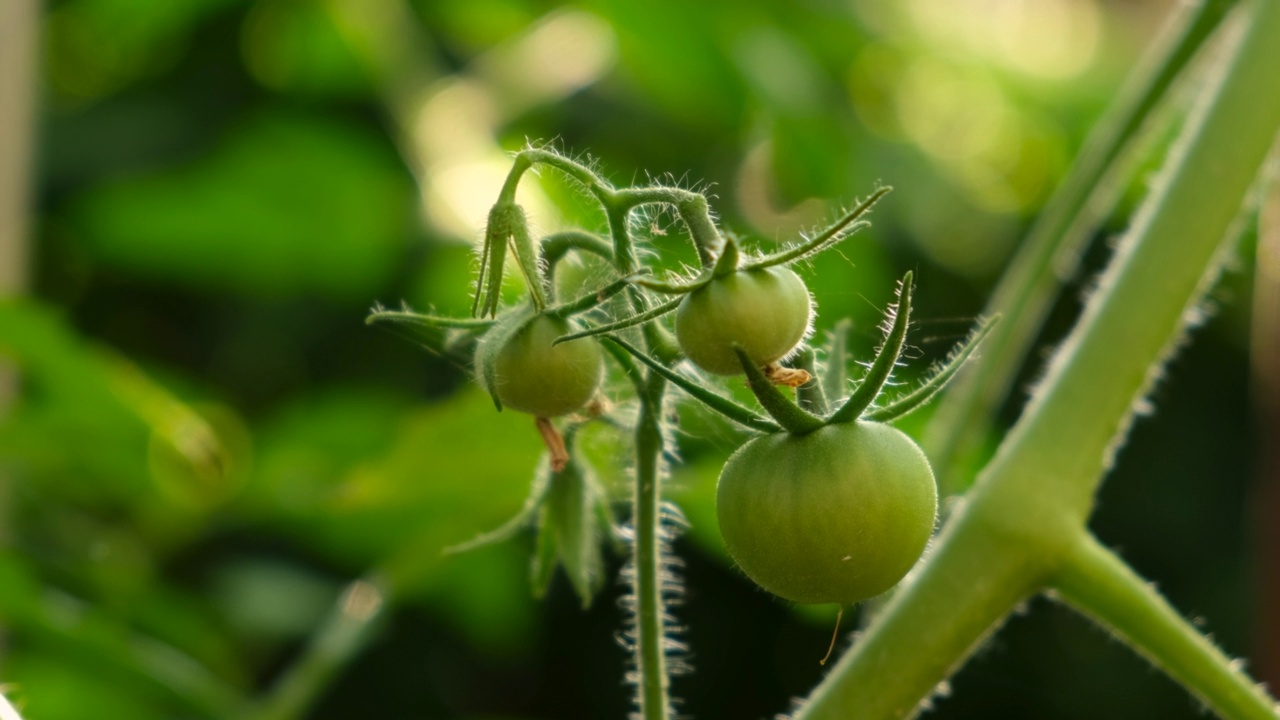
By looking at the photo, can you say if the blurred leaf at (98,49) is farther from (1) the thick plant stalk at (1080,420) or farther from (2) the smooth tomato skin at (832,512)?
(2) the smooth tomato skin at (832,512)

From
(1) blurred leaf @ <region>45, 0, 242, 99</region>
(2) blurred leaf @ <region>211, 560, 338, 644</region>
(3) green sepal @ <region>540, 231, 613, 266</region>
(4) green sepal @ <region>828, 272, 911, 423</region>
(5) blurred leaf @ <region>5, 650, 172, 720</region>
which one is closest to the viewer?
(4) green sepal @ <region>828, 272, 911, 423</region>

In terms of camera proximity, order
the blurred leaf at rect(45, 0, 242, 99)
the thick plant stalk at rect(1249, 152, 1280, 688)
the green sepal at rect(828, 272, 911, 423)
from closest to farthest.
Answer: the green sepal at rect(828, 272, 911, 423)
the thick plant stalk at rect(1249, 152, 1280, 688)
the blurred leaf at rect(45, 0, 242, 99)

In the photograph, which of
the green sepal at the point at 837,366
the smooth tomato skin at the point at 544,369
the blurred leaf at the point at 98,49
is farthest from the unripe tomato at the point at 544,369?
the blurred leaf at the point at 98,49

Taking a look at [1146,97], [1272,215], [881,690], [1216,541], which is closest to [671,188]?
[881,690]

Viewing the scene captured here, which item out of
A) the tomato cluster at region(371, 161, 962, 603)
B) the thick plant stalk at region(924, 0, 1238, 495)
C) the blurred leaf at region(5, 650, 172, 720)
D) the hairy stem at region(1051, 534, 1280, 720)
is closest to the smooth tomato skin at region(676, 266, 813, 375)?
the tomato cluster at region(371, 161, 962, 603)

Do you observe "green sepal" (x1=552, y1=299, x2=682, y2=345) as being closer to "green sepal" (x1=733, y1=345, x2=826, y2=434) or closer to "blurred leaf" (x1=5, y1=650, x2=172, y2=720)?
"green sepal" (x1=733, y1=345, x2=826, y2=434)

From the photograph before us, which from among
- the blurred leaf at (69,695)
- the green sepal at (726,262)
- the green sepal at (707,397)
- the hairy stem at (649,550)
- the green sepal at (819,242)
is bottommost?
the blurred leaf at (69,695)

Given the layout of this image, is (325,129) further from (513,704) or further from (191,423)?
(513,704)

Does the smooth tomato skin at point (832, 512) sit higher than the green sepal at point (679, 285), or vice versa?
the green sepal at point (679, 285)
